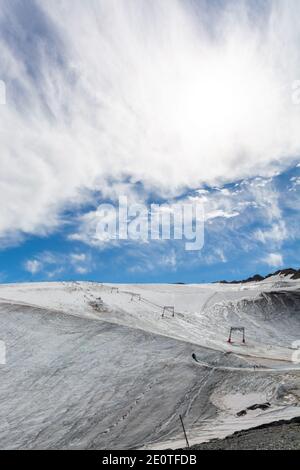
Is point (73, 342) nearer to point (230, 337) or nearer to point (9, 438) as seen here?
point (9, 438)

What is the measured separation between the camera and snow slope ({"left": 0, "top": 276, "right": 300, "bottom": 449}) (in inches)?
910

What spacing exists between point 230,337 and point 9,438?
2776 centimetres

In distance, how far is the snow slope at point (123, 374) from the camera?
23.1 meters

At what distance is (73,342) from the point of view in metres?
36.4

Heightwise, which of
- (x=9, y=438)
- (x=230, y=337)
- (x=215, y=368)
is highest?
(x=230, y=337)

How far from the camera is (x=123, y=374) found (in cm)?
3077
